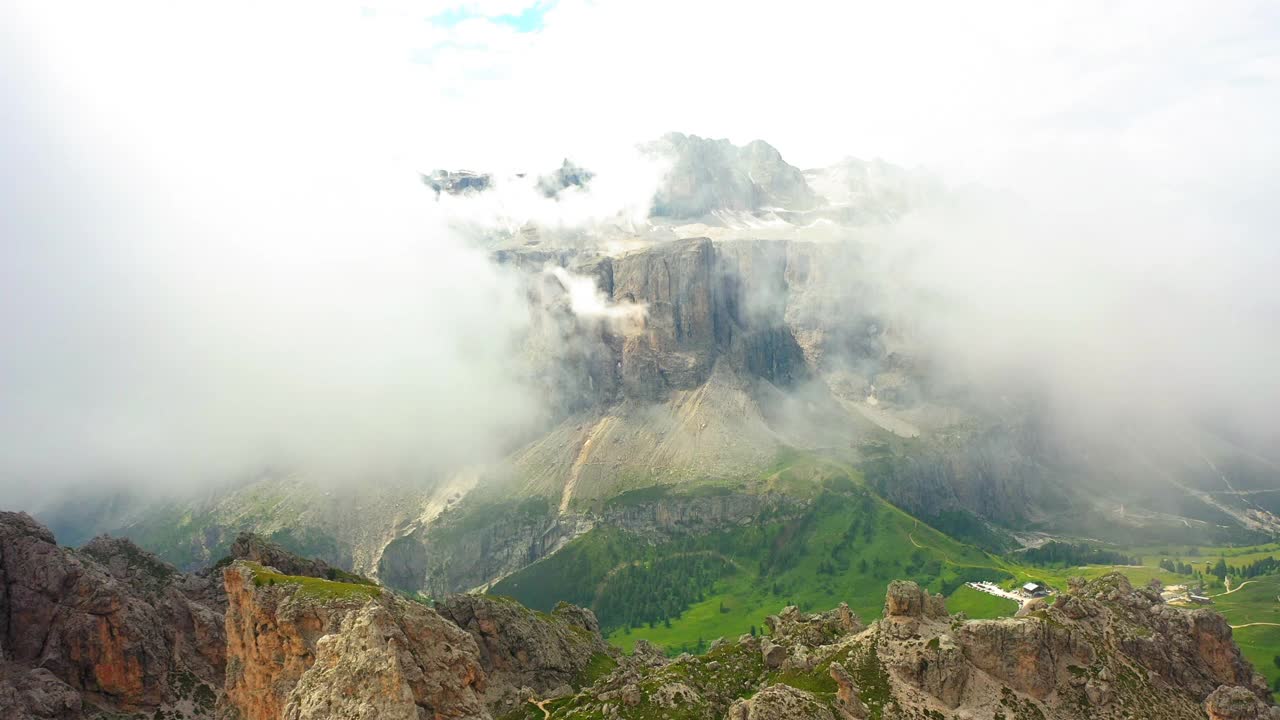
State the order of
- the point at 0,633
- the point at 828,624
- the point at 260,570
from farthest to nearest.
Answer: the point at 828,624 < the point at 0,633 < the point at 260,570

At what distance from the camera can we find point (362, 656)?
55.6 m

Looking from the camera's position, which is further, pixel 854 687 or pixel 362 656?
pixel 854 687

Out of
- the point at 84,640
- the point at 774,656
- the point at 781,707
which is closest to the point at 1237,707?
the point at 781,707

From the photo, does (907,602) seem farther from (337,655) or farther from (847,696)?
(337,655)

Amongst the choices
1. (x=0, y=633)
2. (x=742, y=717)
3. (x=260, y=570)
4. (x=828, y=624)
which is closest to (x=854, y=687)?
(x=742, y=717)

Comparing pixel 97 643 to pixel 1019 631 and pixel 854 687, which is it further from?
pixel 1019 631

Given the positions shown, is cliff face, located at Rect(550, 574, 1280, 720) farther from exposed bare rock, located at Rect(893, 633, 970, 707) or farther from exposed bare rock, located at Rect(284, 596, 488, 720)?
exposed bare rock, located at Rect(284, 596, 488, 720)

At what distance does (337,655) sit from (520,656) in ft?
281

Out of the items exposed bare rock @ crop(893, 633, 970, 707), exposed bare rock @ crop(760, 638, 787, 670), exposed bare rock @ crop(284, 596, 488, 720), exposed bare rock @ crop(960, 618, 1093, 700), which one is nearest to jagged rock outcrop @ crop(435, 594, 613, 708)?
exposed bare rock @ crop(760, 638, 787, 670)

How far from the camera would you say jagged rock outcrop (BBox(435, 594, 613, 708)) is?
129875 millimetres

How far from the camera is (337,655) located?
56500 mm

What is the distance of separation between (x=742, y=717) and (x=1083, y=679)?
43.0 m

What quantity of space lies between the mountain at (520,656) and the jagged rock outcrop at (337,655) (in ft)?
0.87

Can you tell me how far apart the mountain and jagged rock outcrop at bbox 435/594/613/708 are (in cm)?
40
